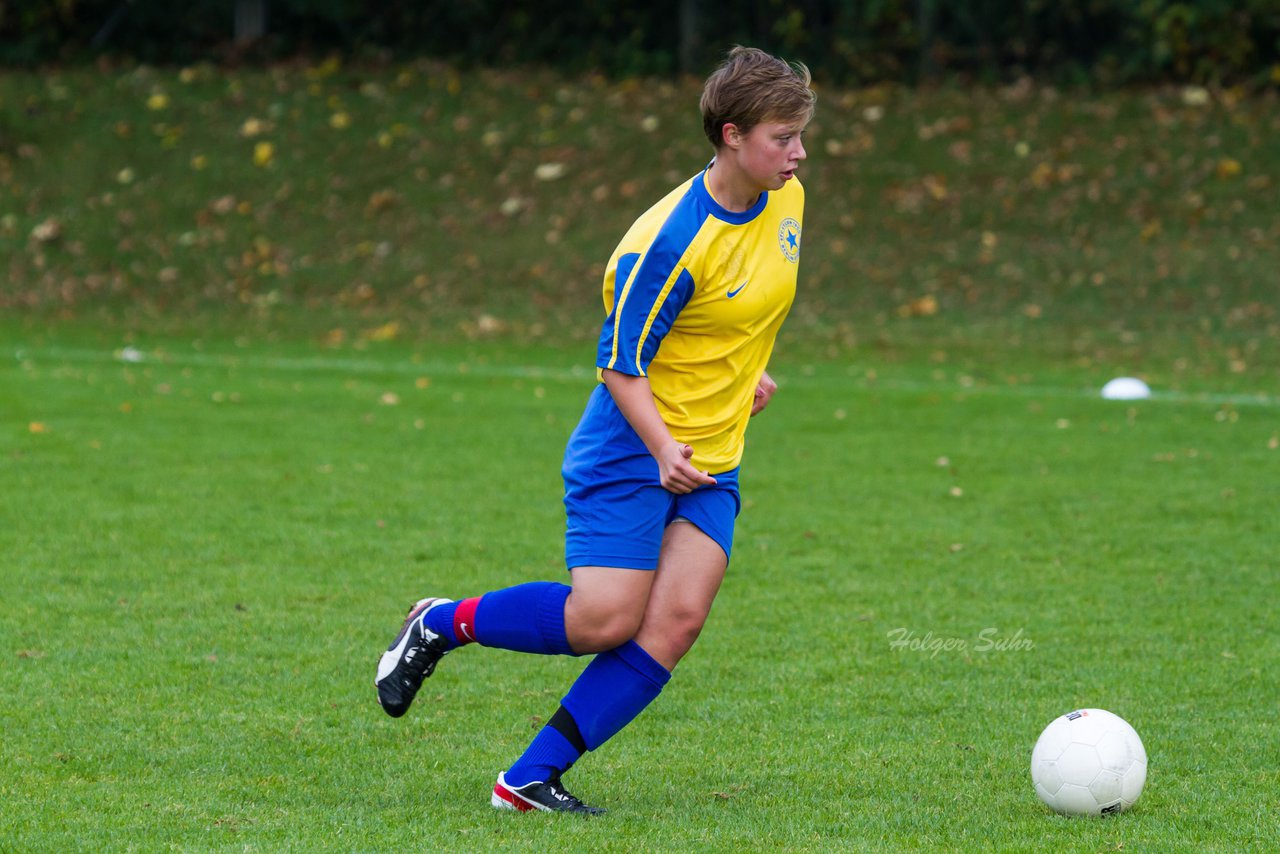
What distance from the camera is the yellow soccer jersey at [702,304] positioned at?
3.98 meters

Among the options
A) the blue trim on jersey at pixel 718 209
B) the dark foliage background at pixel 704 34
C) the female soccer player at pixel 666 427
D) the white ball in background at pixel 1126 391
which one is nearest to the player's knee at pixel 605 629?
the female soccer player at pixel 666 427

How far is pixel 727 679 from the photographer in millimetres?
5648

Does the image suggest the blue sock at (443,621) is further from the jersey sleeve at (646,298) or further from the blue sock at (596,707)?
the jersey sleeve at (646,298)

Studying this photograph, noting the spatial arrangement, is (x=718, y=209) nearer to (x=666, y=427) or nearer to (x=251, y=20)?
(x=666, y=427)

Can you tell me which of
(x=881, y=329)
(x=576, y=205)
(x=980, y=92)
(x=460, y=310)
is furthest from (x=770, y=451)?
(x=980, y=92)

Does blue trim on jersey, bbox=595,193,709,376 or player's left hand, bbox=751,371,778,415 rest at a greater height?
blue trim on jersey, bbox=595,193,709,376

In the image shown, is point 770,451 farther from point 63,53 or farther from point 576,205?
point 63,53

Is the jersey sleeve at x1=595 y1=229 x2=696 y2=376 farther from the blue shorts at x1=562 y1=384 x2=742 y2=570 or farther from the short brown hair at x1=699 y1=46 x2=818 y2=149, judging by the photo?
the short brown hair at x1=699 y1=46 x2=818 y2=149

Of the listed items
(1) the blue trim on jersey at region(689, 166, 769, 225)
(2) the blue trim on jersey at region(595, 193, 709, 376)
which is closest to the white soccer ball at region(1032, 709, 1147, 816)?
(2) the blue trim on jersey at region(595, 193, 709, 376)

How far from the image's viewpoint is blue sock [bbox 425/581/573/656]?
4.18 m

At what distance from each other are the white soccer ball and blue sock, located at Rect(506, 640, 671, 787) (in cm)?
101

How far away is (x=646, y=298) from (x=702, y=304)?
170mm

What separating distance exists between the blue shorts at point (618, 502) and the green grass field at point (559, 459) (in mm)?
674

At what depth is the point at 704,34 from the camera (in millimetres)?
26906
